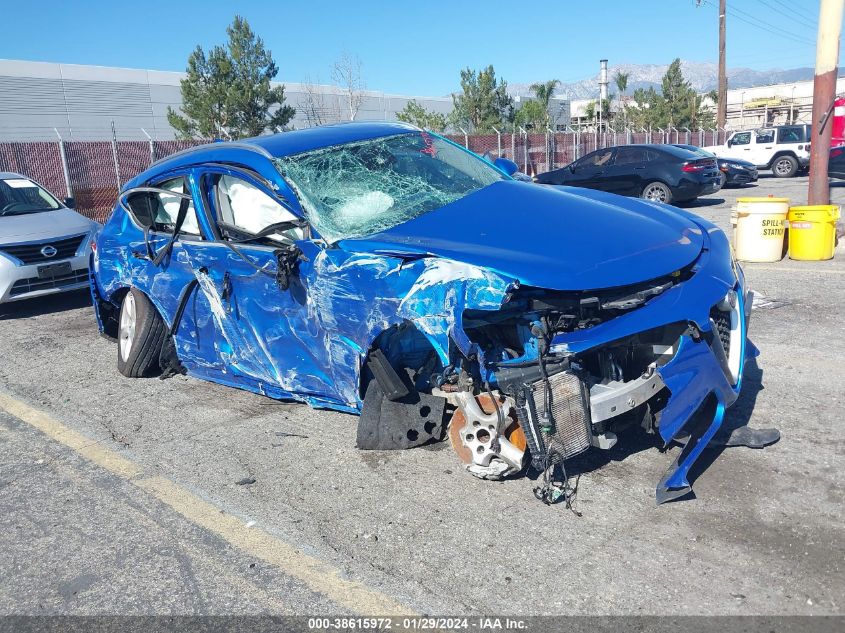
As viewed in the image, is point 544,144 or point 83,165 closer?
point 83,165

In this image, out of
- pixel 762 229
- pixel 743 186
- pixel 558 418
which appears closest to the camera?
pixel 558 418

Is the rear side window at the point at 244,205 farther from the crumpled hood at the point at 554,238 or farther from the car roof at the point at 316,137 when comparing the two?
the crumpled hood at the point at 554,238

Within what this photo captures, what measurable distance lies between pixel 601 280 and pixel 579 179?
546 inches

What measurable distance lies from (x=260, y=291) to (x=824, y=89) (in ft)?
30.3

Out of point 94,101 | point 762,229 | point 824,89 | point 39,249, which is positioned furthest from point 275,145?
point 94,101

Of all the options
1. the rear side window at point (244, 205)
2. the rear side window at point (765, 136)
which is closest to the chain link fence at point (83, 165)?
the rear side window at point (244, 205)

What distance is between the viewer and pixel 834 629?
2418mm

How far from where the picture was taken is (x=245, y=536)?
3260mm

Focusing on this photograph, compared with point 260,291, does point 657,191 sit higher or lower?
lower

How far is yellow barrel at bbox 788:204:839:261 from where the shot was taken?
339 inches

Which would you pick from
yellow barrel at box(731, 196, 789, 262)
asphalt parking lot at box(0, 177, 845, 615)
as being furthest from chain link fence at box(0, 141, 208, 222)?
asphalt parking lot at box(0, 177, 845, 615)

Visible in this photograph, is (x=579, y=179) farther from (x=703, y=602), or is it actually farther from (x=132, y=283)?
(x=703, y=602)

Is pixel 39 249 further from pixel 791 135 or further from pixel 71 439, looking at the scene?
pixel 791 135

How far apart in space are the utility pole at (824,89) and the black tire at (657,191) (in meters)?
4.57
